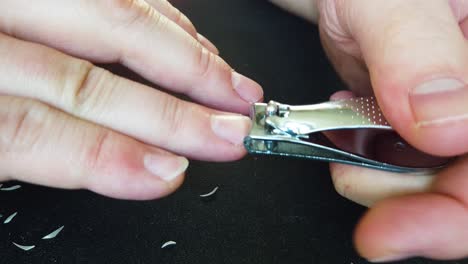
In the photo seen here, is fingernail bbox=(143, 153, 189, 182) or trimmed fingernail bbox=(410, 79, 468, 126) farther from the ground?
trimmed fingernail bbox=(410, 79, 468, 126)

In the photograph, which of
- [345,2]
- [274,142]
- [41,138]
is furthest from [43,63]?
[345,2]

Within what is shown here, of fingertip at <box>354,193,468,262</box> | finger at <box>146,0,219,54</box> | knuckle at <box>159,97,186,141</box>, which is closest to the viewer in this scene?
fingertip at <box>354,193,468,262</box>

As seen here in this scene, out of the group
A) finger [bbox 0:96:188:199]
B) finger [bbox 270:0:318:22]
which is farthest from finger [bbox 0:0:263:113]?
finger [bbox 270:0:318:22]

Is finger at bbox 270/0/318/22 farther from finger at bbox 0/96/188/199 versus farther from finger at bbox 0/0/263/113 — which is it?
finger at bbox 0/96/188/199

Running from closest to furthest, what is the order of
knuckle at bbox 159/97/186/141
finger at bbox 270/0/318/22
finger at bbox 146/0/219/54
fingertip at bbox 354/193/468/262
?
fingertip at bbox 354/193/468/262, knuckle at bbox 159/97/186/141, finger at bbox 146/0/219/54, finger at bbox 270/0/318/22

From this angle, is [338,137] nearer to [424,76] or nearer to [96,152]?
[424,76]

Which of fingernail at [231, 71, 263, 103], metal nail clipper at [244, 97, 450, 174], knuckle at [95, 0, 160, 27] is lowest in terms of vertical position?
fingernail at [231, 71, 263, 103]
